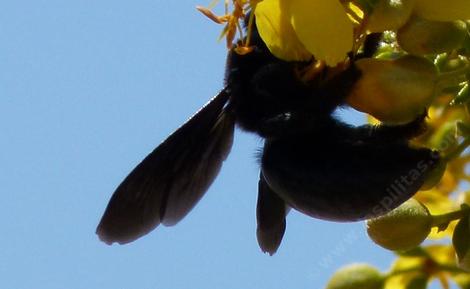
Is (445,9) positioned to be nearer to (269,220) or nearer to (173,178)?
(269,220)

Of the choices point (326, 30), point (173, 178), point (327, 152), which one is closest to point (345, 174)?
point (327, 152)

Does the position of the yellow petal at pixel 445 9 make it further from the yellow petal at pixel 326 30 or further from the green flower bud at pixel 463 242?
the green flower bud at pixel 463 242

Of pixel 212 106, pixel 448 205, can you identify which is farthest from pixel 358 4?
pixel 448 205

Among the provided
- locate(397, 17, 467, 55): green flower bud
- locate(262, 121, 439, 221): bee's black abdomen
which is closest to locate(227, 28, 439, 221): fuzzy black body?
locate(262, 121, 439, 221): bee's black abdomen

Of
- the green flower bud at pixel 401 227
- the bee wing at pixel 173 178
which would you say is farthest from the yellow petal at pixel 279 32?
the green flower bud at pixel 401 227

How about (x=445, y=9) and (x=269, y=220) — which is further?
(x=269, y=220)

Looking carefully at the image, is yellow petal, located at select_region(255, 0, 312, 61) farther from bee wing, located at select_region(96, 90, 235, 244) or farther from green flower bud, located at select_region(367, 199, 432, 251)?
green flower bud, located at select_region(367, 199, 432, 251)
